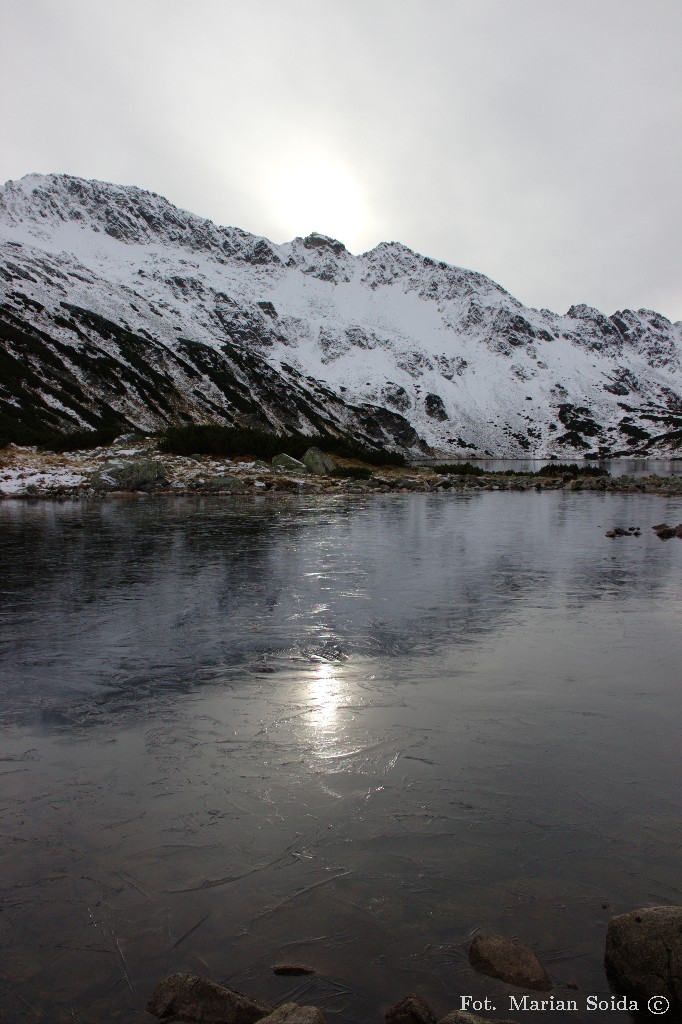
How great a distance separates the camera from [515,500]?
3841 cm

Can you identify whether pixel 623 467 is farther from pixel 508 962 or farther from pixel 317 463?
pixel 508 962

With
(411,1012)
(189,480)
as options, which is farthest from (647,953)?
(189,480)

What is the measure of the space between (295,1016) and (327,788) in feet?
7.75

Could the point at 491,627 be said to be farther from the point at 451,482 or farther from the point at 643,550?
the point at 451,482

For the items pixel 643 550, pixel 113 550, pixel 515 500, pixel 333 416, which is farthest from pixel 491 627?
pixel 333 416

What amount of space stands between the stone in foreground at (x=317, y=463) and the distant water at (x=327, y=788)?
38731mm

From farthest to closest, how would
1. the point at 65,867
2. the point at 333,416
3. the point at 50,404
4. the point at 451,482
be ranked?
the point at 333,416 < the point at 50,404 < the point at 451,482 < the point at 65,867

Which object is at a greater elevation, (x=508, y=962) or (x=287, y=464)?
(x=287, y=464)

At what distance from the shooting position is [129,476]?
3894cm

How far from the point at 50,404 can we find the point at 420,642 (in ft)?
296

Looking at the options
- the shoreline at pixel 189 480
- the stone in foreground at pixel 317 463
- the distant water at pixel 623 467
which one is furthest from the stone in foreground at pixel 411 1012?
the distant water at pixel 623 467

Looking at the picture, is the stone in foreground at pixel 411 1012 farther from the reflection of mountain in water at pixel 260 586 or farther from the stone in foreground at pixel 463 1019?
the reflection of mountain in water at pixel 260 586

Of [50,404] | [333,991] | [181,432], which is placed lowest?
[333,991]

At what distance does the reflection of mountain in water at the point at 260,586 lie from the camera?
9039 millimetres
